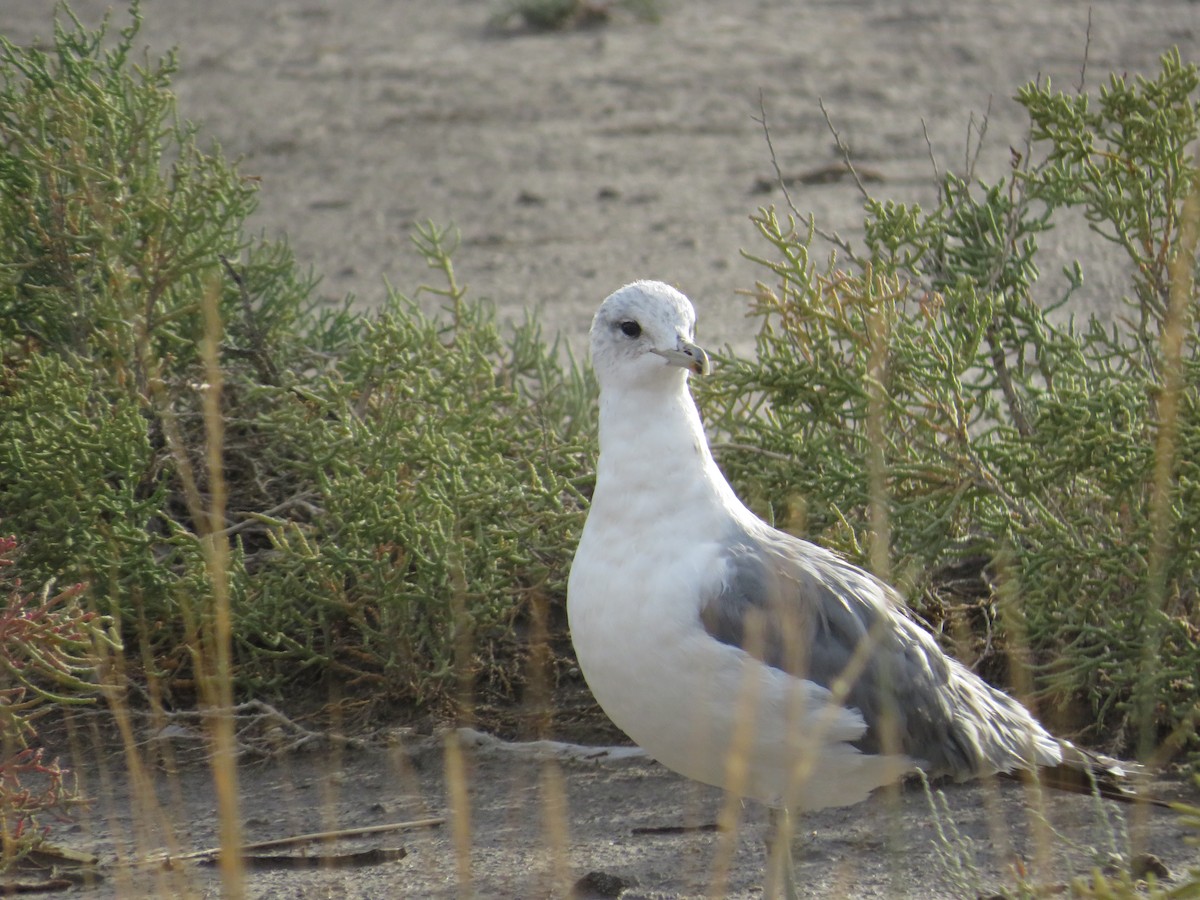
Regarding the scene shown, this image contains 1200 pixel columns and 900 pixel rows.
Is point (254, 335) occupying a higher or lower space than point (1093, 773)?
higher

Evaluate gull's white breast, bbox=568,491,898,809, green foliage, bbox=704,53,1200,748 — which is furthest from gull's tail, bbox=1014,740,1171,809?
gull's white breast, bbox=568,491,898,809

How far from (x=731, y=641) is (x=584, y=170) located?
6.97 metres

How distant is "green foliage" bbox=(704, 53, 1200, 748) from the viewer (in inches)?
161

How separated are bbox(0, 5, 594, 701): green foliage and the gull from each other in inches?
34.0

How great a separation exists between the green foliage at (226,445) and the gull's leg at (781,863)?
122 centimetres

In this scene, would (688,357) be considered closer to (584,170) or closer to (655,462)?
(655,462)

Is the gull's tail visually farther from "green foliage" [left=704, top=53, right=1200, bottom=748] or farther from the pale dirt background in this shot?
"green foliage" [left=704, top=53, right=1200, bottom=748]

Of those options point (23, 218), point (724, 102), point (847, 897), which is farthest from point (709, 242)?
point (847, 897)

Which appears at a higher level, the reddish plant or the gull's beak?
the gull's beak

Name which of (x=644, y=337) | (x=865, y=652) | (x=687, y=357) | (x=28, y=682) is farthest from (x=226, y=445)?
(x=865, y=652)

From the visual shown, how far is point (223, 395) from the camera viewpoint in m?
5.27

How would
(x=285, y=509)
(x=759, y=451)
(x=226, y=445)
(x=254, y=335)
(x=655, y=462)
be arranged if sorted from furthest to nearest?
(x=254, y=335) < (x=226, y=445) < (x=285, y=509) < (x=759, y=451) < (x=655, y=462)

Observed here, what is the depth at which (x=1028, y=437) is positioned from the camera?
14.0 ft

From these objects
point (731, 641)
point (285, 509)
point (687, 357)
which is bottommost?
point (285, 509)
